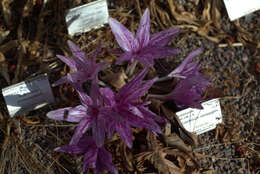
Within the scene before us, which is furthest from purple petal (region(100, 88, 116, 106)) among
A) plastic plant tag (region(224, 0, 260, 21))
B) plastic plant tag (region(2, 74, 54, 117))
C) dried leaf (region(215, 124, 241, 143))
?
plastic plant tag (region(224, 0, 260, 21))

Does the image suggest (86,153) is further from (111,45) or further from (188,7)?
(188,7)

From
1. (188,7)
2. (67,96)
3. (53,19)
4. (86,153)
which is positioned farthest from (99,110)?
(188,7)

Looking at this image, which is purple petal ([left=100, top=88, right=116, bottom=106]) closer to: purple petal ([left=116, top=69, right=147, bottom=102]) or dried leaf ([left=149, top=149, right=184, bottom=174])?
purple petal ([left=116, top=69, right=147, bottom=102])

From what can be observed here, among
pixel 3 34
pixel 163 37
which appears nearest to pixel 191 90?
pixel 163 37

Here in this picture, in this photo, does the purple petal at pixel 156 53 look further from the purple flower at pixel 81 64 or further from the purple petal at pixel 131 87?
the purple flower at pixel 81 64

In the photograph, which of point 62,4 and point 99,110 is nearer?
point 99,110

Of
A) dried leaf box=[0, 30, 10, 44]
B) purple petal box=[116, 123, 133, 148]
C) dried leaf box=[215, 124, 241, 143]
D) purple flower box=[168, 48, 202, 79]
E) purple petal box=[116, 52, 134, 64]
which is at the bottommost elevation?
dried leaf box=[215, 124, 241, 143]
